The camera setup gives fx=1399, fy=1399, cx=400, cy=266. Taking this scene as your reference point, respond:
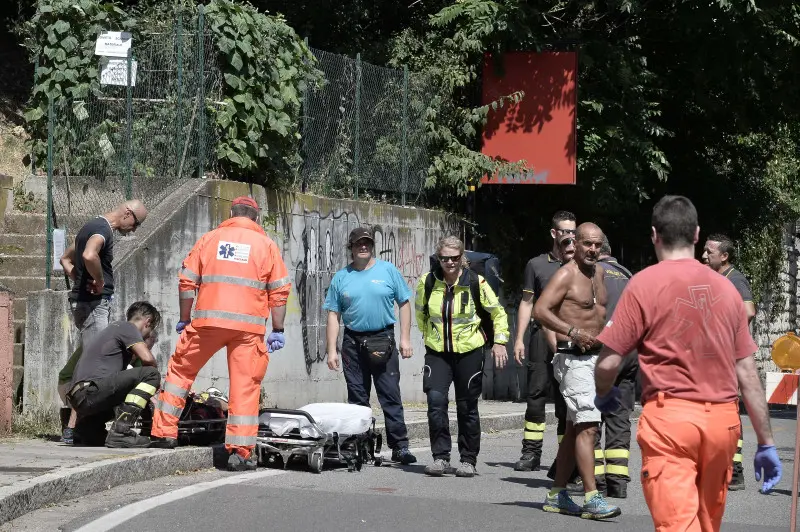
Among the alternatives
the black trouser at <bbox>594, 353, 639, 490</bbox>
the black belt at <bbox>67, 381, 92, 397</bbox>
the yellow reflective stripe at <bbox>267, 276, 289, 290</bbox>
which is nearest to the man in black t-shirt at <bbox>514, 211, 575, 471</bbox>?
the black trouser at <bbox>594, 353, 639, 490</bbox>

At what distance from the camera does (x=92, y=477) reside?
8961 mm

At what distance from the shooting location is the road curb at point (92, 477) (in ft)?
26.0

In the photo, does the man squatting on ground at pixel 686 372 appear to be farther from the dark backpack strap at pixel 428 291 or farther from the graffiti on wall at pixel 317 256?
the graffiti on wall at pixel 317 256

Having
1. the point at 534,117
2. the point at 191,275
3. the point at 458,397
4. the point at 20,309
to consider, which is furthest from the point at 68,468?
the point at 534,117

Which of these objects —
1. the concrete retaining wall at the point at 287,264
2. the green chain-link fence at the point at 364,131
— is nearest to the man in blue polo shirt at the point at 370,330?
the concrete retaining wall at the point at 287,264

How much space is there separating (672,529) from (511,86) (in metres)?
14.1

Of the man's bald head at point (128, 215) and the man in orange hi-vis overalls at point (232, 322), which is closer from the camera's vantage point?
the man in orange hi-vis overalls at point (232, 322)

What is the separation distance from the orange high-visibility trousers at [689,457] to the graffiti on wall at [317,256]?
9.68m

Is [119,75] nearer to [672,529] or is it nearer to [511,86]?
[511,86]

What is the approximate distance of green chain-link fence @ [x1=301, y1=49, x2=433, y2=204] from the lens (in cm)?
1612

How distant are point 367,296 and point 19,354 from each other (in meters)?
3.31

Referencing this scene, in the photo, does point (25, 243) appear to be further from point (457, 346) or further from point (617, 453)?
point (617, 453)

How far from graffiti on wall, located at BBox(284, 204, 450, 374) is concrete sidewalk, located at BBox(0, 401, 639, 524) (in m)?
4.63

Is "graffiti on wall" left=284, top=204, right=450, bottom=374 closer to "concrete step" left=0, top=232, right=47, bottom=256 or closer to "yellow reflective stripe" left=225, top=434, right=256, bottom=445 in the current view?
"concrete step" left=0, top=232, right=47, bottom=256
